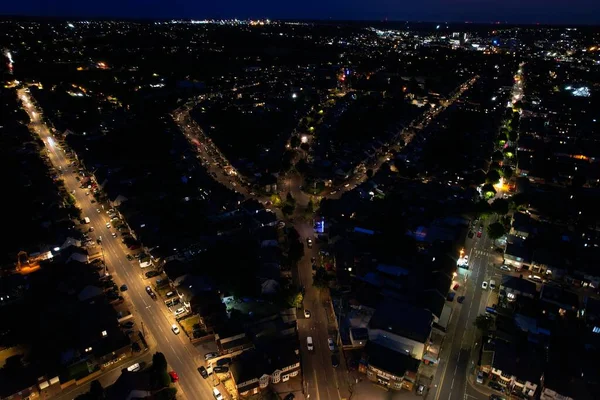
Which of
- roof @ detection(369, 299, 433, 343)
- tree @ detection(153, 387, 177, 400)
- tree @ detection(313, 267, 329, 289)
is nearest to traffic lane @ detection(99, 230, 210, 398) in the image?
tree @ detection(153, 387, 177, 400)

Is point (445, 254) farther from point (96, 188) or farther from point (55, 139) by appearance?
point (55, 139)

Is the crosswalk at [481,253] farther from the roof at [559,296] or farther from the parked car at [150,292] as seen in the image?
the parked car at [150,292]

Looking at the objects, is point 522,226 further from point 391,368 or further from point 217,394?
point 217,394

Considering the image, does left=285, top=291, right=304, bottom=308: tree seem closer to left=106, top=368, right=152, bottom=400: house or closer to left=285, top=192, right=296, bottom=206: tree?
left=106, top=368, right=152, bottom=400: house

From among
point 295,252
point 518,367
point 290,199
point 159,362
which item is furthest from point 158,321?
point 518,367

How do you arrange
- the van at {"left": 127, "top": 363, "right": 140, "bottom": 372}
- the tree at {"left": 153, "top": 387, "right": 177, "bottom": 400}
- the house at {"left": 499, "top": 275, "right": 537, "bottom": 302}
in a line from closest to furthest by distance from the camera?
the tree at {"left": 153, "top": 387, "right": 177, "bottom": 400}, the van at {"left": 127, "top": 363, "right": 140, "bottom": 372}, the house at {"left": 499, "top": 275, "right": 537, "bottom": 302}

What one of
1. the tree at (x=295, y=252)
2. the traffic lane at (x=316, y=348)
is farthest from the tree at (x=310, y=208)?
the traffic lane at (x=316, y=348)
